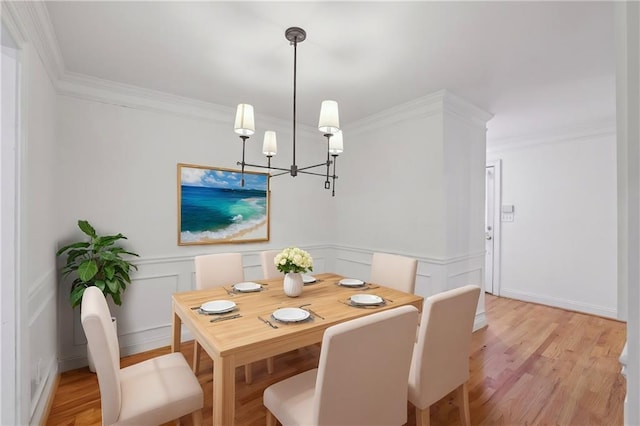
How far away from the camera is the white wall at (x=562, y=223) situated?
3.78 m

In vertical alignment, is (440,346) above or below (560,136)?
below

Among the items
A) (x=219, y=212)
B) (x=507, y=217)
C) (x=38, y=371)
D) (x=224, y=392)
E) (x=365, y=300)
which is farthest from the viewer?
(x=507, y=217)

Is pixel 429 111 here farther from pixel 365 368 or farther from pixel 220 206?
pixel 365 368

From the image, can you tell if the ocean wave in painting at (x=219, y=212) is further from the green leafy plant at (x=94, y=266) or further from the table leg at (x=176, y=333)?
the table leg at (x=176, y=333)

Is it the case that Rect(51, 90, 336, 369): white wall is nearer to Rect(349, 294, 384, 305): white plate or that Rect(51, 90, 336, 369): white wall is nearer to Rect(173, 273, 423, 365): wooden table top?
Rect(173, 273, 423, 365): wooden table top

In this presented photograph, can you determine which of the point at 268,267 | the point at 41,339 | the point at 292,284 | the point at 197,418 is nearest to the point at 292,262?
the point at 292,284

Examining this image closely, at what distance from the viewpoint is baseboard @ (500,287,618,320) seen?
12.4 ft

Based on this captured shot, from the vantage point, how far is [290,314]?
1.74m

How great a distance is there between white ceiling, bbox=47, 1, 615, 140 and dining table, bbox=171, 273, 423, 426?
1778 millimetres

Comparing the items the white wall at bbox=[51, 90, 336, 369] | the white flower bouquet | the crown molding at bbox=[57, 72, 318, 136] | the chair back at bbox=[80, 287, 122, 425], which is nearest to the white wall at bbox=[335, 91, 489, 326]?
the white wall at bbox=[51, 90, 336, 369]

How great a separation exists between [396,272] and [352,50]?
5.98 feet

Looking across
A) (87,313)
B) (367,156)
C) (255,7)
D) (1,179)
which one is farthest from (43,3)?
(367,156)

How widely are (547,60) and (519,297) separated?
3.46 metres

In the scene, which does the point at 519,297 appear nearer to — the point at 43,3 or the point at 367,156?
the point at 367,156
